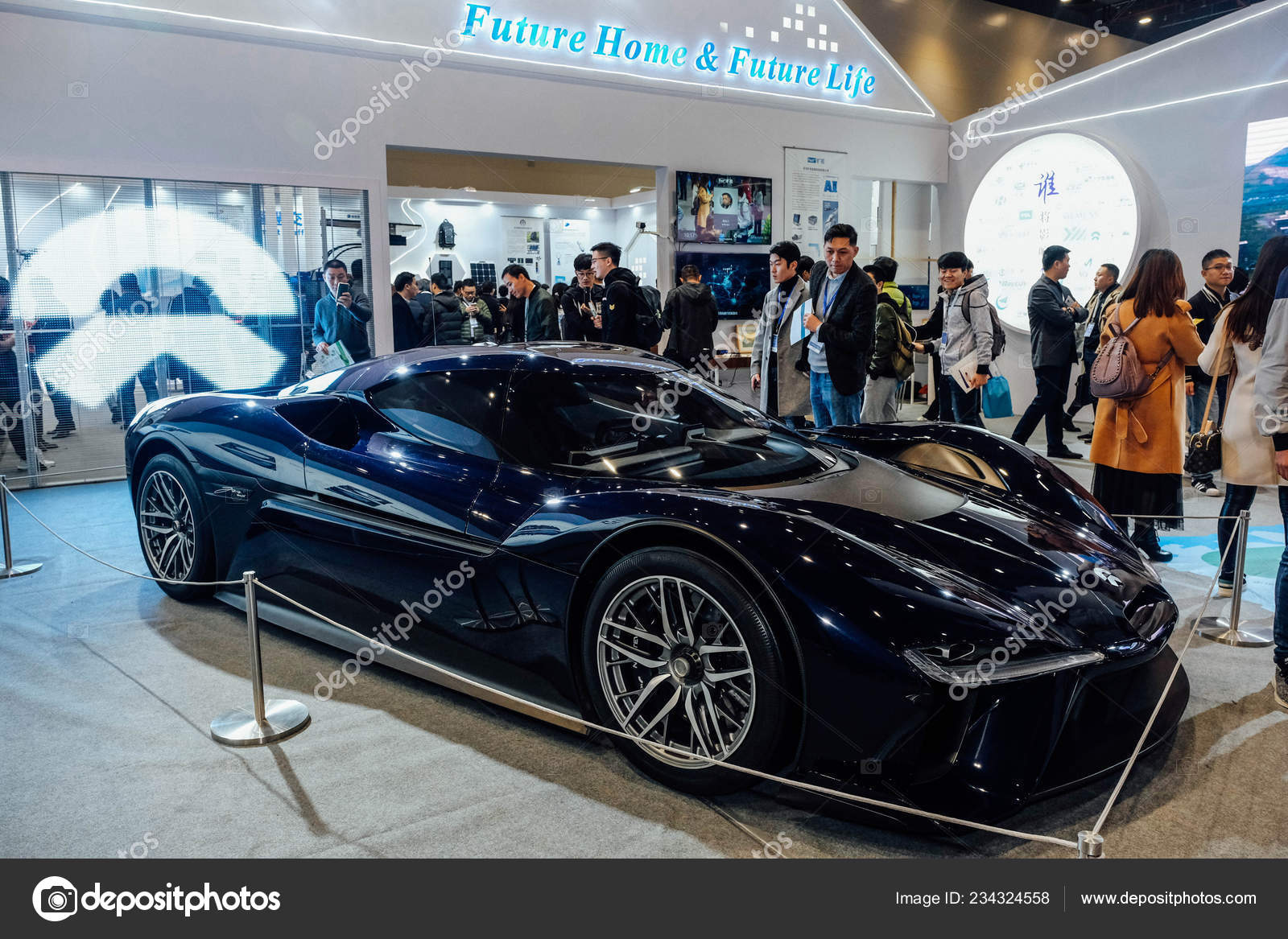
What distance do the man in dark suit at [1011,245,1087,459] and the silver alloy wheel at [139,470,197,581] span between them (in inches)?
214

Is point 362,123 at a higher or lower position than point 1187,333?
higher

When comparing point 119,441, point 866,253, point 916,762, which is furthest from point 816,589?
point 866,253

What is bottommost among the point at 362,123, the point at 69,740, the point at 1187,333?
the point at 69,740

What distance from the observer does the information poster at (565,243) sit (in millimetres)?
13633

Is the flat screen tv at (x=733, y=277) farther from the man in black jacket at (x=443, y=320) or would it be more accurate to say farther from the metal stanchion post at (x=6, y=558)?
the metal stanchion post at (x=6, y=558)

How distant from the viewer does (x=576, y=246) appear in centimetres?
1384

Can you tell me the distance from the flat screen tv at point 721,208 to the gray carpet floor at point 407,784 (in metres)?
7.33

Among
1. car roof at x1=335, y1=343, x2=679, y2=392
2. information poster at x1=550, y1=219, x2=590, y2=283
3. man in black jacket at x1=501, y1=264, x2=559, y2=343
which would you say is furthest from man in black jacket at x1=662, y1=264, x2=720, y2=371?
information poster at x1=550, y1=219, x2=590, y2=283

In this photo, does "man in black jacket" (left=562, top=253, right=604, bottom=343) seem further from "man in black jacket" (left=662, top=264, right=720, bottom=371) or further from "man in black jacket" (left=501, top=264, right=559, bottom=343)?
"man in black jacket" (left=662, top=264, right=720, bottom=371)

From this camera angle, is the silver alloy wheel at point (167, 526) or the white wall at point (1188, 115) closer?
the silver alloy wheel at point (167, 526)

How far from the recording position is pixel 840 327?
18.0 ft

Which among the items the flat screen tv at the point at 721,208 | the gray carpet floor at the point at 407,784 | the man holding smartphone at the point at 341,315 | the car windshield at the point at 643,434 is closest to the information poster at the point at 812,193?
the flat screen tv at the point at 721,208
